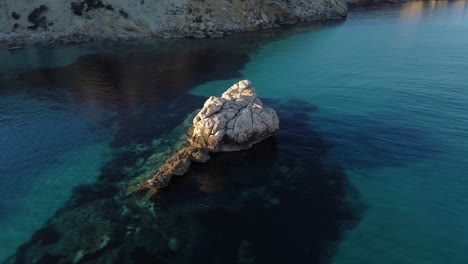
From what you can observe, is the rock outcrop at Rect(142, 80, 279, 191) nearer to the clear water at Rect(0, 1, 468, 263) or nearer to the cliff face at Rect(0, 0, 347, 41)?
the clear water at Rect(0, 1, 468, 263)

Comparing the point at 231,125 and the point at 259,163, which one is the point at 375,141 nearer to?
the point at 259,163

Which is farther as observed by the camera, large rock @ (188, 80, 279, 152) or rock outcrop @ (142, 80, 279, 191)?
large rock @ (188, 80, 279, 152)

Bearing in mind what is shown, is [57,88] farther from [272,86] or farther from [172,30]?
[172,30]

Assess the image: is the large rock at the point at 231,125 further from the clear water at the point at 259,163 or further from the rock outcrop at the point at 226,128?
the clear water at the point at 259,163

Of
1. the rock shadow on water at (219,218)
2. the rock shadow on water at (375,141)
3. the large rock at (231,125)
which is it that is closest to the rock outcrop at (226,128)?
the large rock at (231,125)

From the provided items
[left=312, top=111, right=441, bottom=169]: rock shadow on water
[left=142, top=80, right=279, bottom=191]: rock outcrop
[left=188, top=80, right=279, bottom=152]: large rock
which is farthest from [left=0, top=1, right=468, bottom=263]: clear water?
[left=188, top=80, right=279, bottom=152]: large rock

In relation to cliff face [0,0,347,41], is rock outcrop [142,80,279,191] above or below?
below
